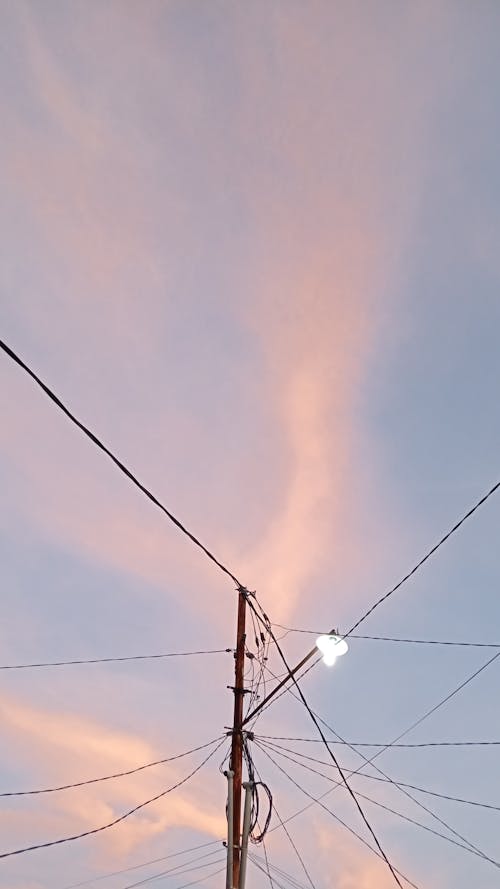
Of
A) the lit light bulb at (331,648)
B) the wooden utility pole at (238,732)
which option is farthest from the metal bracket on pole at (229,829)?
the lit light bulb at (331,648)

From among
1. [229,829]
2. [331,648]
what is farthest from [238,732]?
[331,648]

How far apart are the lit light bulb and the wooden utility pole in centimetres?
416

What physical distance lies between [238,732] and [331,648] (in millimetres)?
4419

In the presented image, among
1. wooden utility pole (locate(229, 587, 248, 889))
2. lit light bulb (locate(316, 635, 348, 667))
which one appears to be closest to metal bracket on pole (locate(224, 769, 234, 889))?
wooden utility pole (locate(229, 587, 248, 889))

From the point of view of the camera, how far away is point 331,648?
12047 mm

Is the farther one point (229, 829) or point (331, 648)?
point (229, 829)

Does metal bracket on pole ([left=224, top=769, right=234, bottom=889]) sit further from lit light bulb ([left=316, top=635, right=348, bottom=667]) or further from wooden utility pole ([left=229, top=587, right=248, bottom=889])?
lit light bulb ([left=316, top=635, right=348, bottom=667])

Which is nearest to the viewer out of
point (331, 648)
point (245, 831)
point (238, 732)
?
point (331, 648)

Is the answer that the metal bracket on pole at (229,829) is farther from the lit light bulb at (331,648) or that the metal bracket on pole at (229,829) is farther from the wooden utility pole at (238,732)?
the lit light bulb at (331,648)

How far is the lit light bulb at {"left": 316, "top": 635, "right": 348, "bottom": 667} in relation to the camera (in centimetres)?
1198

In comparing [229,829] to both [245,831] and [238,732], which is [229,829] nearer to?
[245,831]

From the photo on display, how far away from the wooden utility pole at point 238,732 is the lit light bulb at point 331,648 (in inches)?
164

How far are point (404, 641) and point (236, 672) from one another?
4.42 metres

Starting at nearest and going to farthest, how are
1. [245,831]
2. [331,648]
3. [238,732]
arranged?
[331,648], [245,831], [238,732]
